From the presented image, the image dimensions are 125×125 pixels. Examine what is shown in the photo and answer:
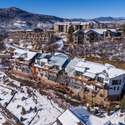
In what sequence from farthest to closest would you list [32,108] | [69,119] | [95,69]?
[95,69]
[32,108]
[69,119]

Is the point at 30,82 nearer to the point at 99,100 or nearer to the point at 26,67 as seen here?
the point at 26,67

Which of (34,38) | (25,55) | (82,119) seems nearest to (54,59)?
(25,55)

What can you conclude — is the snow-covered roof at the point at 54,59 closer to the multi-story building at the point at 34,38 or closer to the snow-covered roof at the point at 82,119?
the snow-covered roof at the point at 82,119

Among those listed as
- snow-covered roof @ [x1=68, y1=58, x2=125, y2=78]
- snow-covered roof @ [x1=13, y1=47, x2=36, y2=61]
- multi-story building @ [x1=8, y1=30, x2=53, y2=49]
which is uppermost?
snow-covered roof @ [x1=68, y1=58, x2=125, y2=78]

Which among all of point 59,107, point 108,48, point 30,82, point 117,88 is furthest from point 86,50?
point 59,107

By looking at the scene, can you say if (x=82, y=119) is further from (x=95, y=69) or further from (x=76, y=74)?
(x=76, y=74)

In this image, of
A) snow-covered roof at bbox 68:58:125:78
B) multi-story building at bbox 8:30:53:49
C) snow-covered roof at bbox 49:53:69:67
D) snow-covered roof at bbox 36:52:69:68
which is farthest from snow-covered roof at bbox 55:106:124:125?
multi-story building at bbox 8:30:53:49

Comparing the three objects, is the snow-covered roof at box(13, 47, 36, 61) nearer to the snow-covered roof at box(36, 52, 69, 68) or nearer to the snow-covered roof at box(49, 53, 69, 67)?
the snow-covered roof at box(36, 52, 69, 68)

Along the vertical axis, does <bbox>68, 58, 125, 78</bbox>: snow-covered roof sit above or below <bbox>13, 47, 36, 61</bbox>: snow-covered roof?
above
